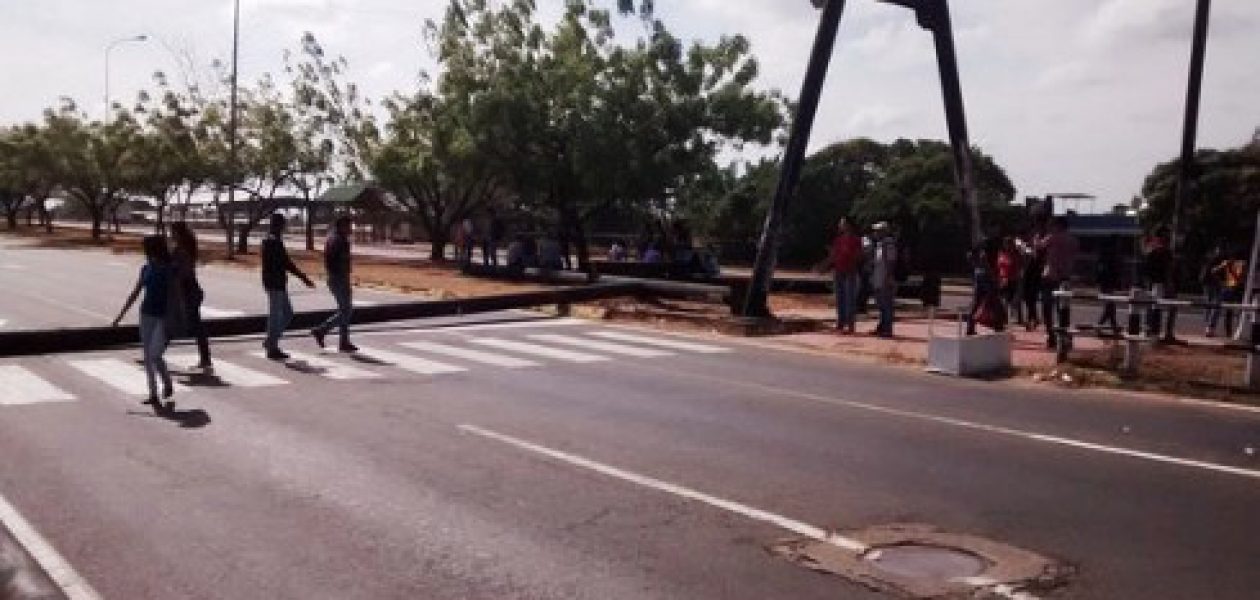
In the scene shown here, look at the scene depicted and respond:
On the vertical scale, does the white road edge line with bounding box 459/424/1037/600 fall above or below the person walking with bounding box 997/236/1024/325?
below

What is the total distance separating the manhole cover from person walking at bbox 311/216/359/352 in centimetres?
1046

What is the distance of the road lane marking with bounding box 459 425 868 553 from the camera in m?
6.52

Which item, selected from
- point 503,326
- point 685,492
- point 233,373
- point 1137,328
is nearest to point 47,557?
point 685,492

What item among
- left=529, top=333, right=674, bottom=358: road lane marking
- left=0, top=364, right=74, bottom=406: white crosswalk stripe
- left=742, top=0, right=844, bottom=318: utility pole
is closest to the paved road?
left=0, top=364, right=74, bottom=406: white crosswalk stripe

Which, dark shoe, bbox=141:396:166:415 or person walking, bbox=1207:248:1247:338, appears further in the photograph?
person walking, bbox=1207:248:1247:338

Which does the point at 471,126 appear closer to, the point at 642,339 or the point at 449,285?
the point at 449,285

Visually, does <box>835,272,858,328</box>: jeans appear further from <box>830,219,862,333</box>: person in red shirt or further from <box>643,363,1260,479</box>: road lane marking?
<box>643,363,1260,479</box>: road lane marking

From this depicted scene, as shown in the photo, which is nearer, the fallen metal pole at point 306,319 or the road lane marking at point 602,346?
the fallen metal pole at point 306,319

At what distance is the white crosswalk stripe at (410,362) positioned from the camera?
1363 centimetres

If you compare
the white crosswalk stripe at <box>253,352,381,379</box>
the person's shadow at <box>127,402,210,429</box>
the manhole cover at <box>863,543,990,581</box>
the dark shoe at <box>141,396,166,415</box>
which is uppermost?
the manhole cover at <box>863,543,990,581</box>

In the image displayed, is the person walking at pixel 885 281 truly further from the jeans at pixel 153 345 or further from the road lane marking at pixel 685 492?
the jeans at pixel 153 345

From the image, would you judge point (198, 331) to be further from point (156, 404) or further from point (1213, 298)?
point (1213, 298)

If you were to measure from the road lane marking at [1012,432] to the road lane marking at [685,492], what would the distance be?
11.6ft

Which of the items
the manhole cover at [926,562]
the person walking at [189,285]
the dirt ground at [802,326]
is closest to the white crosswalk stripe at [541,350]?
the dirt ground at [802,326]
